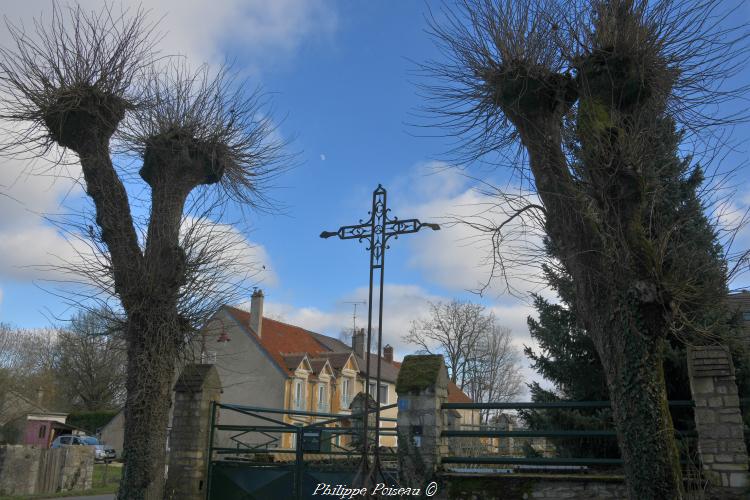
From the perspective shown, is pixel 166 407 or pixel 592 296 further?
pixel 166 407

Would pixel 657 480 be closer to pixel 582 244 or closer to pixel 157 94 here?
pixel 582 244

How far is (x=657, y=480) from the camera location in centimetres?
561

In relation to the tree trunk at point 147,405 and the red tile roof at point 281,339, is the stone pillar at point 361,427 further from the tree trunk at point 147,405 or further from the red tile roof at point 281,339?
the red tile roof at point 281,339

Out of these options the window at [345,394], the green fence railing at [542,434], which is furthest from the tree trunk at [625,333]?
the window at [345,394]

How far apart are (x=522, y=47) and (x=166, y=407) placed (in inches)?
274

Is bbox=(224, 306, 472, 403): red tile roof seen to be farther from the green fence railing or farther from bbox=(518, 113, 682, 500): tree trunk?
bbox=(518, 113, 682, 500): tree trunk

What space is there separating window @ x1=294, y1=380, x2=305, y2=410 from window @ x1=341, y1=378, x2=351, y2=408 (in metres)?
4.67

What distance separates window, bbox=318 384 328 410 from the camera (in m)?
34.2

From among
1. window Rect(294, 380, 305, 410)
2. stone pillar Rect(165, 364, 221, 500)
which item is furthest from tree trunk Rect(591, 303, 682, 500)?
window Rect(294, 380, 305, 410)

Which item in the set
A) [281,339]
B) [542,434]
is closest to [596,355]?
[542,434]

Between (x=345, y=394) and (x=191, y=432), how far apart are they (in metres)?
27.3

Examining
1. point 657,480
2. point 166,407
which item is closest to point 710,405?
point 657,480

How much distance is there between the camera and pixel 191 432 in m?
10.3

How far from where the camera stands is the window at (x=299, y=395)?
31328 millimetres
